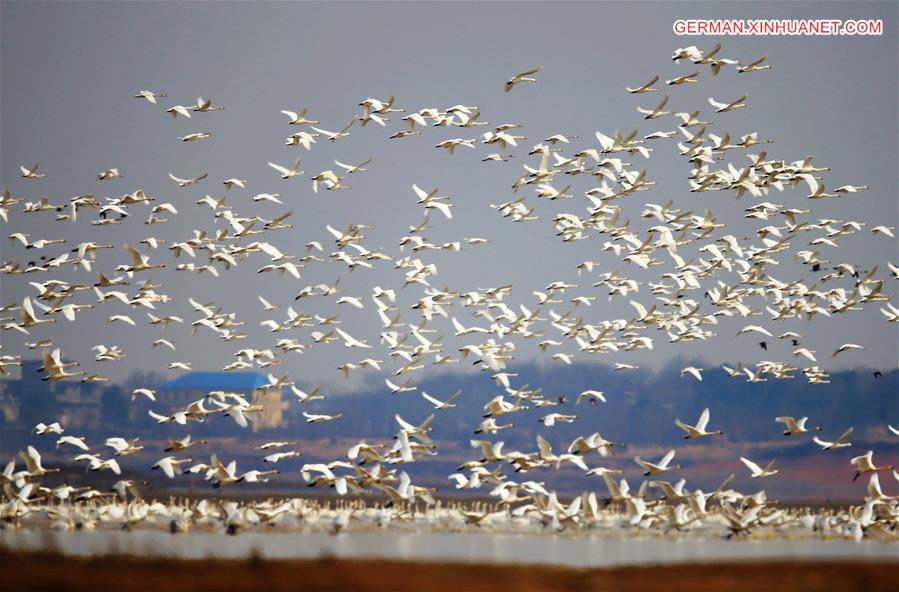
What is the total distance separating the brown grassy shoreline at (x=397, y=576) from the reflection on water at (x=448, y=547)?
4.17ft

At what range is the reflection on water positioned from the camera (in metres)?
35.9

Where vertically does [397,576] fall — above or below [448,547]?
below

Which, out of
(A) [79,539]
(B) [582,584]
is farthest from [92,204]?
(B) [582,584]

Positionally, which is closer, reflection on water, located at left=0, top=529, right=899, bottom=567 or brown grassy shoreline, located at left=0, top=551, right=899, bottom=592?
brown grassy shoreline, located at left=0, top=551, right=899, bottom=592

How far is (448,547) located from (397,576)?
6598 millimetres

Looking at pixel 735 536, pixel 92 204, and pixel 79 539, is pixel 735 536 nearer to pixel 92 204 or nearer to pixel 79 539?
pixel 79 539

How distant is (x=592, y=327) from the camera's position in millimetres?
48281

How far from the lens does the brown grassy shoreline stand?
3167 cm

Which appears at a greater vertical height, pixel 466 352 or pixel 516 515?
pixel 466 352

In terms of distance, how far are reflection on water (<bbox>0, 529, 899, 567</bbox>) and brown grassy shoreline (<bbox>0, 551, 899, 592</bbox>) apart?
4.17ft

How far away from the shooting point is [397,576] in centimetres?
3266

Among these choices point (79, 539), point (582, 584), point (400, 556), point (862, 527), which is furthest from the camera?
point (862, 527)

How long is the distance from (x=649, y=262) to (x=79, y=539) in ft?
61.6

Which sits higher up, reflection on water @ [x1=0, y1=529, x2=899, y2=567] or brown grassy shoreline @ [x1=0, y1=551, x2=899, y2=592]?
reflection on water @ [x1=0, y1=529, x2=899, y2=567]
